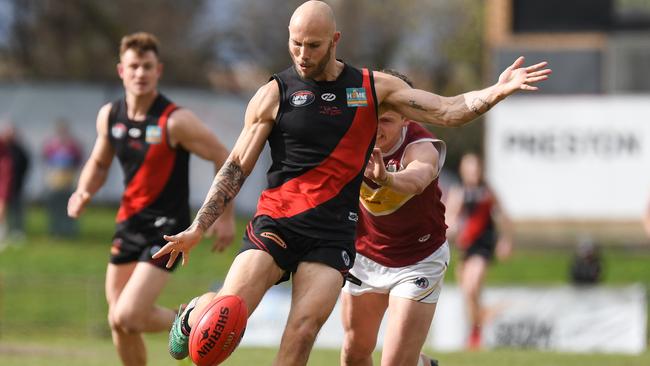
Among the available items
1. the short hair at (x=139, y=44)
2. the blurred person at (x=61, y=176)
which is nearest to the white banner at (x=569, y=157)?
the blurred person at (x=61, y=176)

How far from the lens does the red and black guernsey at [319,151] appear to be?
7.88 meters

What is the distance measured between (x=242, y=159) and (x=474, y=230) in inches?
357

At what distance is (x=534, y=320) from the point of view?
17.6 meters

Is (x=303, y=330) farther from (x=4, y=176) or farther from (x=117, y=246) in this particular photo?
(x=4, y=176)

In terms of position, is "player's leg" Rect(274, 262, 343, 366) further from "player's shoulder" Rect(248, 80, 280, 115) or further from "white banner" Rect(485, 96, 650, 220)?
"white banner" Rect(485, 96, 650, 220)

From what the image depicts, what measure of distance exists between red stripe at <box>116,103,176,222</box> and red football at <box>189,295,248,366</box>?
2896 millimetres

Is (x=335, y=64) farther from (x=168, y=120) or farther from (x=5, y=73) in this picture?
(x=5, y=73)

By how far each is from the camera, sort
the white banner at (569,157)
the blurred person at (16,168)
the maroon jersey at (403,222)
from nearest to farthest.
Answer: the maroon jersey at (403,222)
the blurred person at (16,168)
the white banner at (569,157)

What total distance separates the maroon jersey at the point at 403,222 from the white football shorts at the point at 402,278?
0.13ft

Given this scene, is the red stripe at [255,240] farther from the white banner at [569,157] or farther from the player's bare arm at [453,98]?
the white banner at [569,157]

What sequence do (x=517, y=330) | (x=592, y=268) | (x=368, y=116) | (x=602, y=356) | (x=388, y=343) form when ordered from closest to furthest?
1. (x=368, y=116)
2. (x=388, y=343)
3. (x=602, y=356)
4. (x=517, y=330)
5. (x=592, y=268)

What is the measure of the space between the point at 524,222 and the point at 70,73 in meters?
16.7

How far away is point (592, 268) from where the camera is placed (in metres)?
20.6

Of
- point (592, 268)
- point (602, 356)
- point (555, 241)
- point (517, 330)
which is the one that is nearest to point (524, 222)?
point (555, 241)
